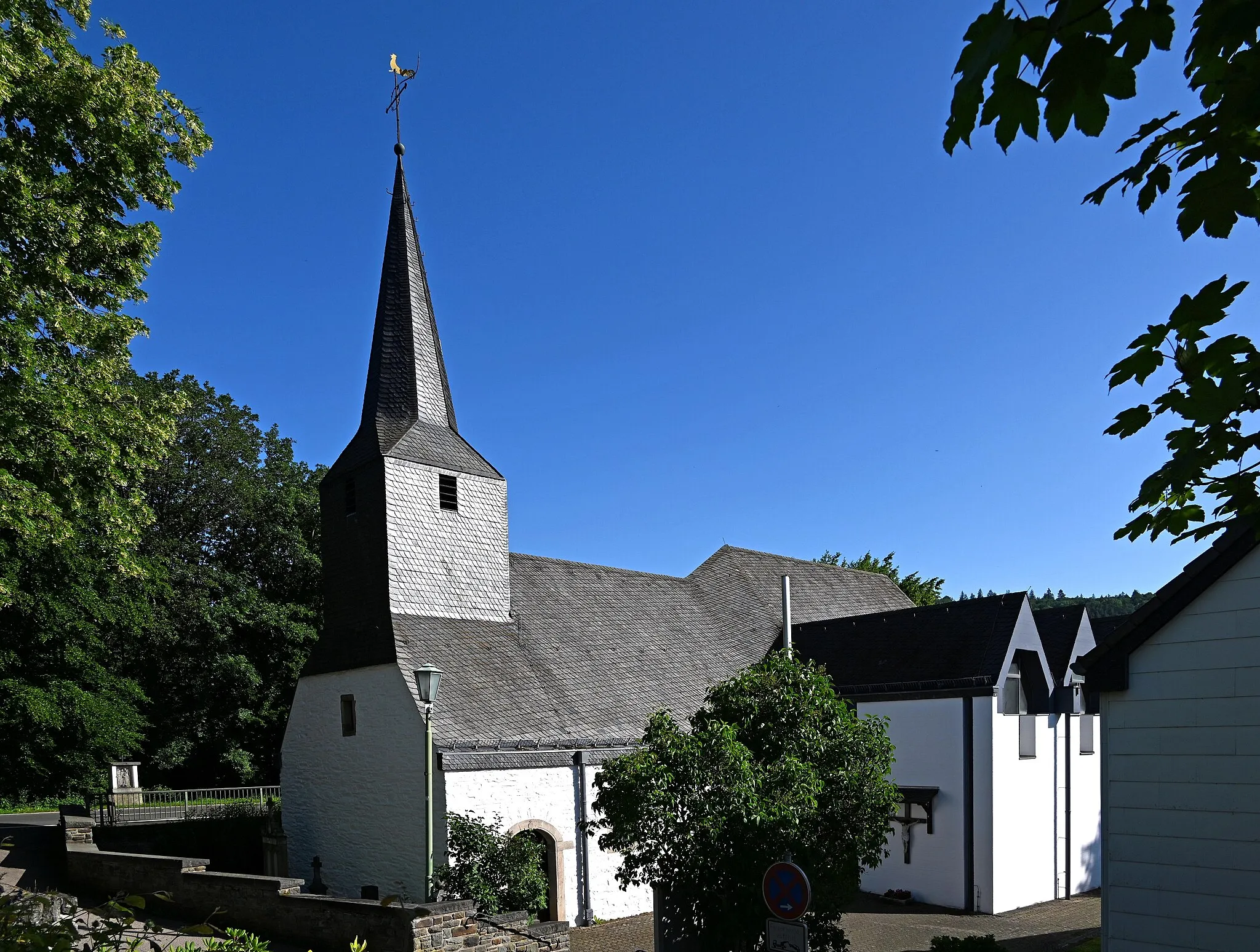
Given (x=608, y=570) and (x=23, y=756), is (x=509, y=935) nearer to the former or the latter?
(x=608, y=570)

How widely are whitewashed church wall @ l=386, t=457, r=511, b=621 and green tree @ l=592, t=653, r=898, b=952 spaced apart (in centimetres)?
879

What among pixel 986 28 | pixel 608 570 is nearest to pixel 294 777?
pixel 608 570

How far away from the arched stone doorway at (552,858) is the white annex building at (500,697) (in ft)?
0.13

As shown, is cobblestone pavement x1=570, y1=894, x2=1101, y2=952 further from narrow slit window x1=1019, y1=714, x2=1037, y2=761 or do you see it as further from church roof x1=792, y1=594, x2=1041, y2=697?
church roof x1=792, y1=594, x2=1041, y2=697

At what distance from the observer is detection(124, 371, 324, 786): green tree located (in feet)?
109

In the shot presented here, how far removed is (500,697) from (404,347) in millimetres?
8045

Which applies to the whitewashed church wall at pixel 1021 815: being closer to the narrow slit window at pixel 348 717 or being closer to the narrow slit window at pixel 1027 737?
the narrow slit window at pixel 1027 737

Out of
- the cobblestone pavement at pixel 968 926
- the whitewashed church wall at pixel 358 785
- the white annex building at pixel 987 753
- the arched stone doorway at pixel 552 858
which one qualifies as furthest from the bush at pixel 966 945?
the whitewashed church wall at pixel 358 785

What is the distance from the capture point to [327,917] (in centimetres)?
1328

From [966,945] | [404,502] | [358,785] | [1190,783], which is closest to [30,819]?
[358,785]

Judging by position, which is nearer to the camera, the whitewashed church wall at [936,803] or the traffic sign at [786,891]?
the traffic sign at [786,891]

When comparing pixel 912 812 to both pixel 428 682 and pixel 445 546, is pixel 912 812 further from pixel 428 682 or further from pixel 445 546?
pixel 428 682

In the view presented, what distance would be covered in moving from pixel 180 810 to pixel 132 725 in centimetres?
522

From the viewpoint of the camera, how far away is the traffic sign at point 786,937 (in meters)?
7.51
